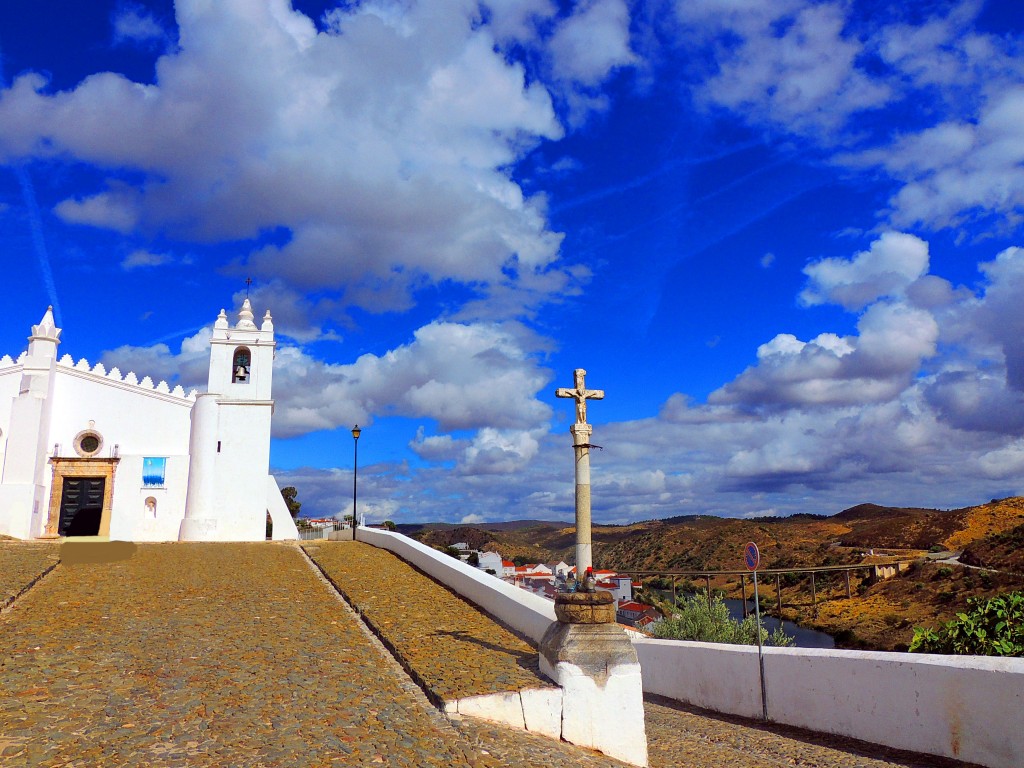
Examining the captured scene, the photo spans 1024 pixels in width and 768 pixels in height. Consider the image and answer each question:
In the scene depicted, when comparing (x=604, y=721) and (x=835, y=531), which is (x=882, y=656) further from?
(x=835, y=531)

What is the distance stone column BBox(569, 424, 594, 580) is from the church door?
20.5m

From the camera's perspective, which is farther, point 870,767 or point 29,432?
point 29,432

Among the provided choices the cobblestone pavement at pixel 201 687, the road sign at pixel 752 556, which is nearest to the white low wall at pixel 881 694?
the road sign at pixel 752 556

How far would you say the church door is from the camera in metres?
23.3

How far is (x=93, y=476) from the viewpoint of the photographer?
77.7ft

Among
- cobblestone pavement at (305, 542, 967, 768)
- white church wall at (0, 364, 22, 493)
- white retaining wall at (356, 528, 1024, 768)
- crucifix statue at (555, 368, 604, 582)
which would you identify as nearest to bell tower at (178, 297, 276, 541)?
white church wall at (0, 364, 22, 493)

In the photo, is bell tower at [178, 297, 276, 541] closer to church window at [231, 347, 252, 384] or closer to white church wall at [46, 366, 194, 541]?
church window at [231, 347, 252, 384]

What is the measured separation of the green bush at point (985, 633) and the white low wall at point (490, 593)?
14.9ft

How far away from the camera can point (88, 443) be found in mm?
24000

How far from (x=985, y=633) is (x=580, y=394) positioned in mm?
5419

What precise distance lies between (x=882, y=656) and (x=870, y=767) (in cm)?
110

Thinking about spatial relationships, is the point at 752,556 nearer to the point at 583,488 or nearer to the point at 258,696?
the point at 583,488

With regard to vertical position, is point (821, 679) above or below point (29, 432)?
below

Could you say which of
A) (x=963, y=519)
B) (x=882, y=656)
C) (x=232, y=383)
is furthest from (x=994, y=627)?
(x=963, y=519)
